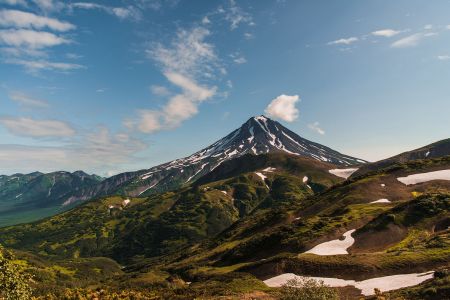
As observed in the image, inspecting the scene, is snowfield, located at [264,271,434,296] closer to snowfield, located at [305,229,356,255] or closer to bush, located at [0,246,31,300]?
snowfield, located at [305,229,356,255]

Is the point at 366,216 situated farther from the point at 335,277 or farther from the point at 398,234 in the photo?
the point at 335,277

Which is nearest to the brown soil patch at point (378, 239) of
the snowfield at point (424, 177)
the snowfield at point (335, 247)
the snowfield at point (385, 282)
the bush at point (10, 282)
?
the snowfield at point (335, 247)

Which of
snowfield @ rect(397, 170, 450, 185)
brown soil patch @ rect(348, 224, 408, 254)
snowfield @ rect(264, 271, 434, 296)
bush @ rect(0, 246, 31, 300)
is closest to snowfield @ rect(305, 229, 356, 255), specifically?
brown soil patch @ rect(348, 224, 408, 254)

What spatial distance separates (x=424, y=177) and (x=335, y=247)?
74.2m

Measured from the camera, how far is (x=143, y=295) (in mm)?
71000

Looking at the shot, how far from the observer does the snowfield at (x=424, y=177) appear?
141000mm

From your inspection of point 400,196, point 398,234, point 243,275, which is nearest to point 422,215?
point 398,234

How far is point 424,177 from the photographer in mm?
144000

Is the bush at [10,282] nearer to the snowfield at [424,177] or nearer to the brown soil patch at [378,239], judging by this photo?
the brown soil patch at [378,239]

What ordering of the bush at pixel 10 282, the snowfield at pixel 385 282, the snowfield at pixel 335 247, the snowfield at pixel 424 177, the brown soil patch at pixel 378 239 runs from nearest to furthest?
the bush at pixel 10 282
the snowfield at pixel 385 282
the brown soil patch at pixel 378 239
the snowfield at pixel 335 247
the snowfield at pixel 424 177

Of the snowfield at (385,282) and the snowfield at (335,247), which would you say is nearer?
the snowfield at (385,282)

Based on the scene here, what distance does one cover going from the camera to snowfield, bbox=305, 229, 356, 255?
284 feet

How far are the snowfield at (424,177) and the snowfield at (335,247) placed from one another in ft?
199

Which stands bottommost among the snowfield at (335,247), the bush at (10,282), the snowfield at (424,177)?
the snowfield at (335,247)
